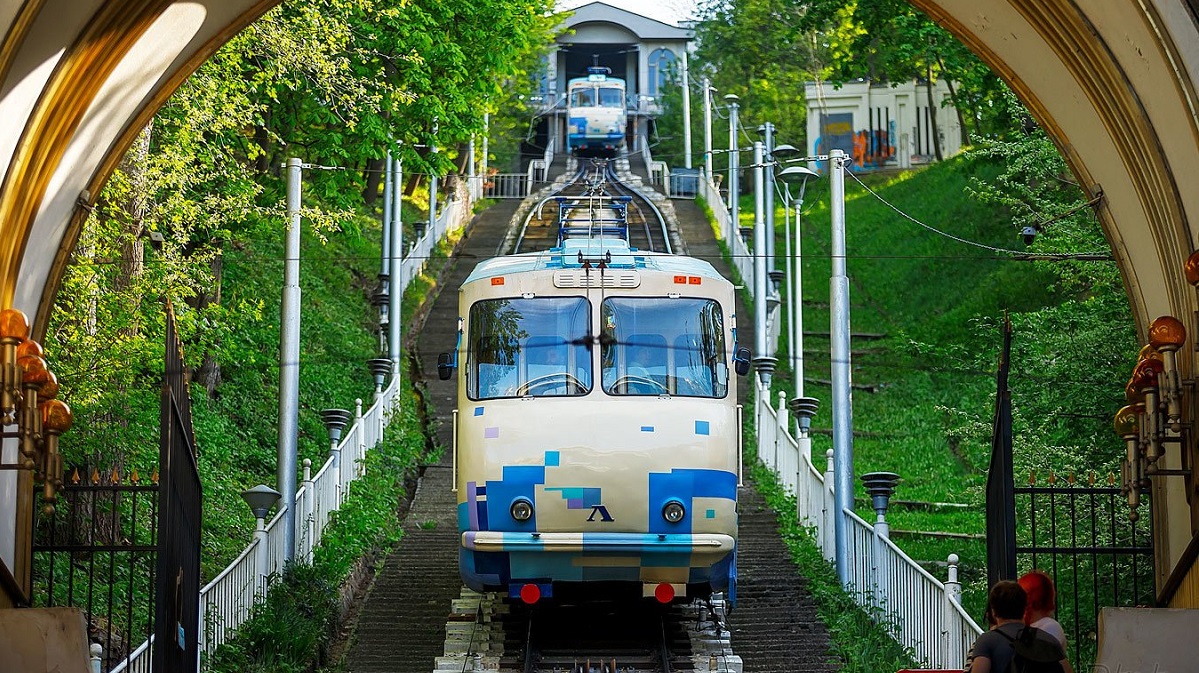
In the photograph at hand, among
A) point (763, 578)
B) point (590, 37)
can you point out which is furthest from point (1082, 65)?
point (590, 37)

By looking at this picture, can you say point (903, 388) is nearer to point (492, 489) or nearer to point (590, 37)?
point (492, 489)

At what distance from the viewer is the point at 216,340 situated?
1030 inches

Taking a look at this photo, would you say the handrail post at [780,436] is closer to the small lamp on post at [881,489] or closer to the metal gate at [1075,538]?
the metal gate at [1075,538]

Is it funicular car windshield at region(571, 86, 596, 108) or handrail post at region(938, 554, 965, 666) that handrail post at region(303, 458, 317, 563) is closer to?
handrail post at region(938, 554, 965, 666)

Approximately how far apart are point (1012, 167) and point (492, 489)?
1058 centimetres

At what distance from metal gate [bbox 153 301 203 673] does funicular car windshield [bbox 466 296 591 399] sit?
5422mm

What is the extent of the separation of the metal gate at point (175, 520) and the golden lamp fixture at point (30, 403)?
36.3 inches

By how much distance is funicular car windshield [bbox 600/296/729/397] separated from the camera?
1680 centimetres

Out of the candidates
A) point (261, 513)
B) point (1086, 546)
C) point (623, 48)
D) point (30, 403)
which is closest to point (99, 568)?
point (261, 513)

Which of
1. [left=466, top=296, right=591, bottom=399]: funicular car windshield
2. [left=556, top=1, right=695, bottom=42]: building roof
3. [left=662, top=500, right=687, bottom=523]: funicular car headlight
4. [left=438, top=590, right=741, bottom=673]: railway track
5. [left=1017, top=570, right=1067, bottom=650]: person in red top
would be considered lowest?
[left=438, top=590, right=741, bottom=673]: railway track

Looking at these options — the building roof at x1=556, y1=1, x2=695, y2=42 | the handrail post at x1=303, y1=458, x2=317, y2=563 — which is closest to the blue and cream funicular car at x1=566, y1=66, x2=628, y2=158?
the building roof at x1=556, y1=1, x2=695, y2=42

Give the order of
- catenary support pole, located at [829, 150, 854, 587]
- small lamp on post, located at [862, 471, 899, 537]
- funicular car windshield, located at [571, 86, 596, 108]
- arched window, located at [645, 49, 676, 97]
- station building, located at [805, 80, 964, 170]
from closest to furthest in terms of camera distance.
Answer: small lamp on post, located at [862, 471, 899, 537] → catenary support pole, located at [829, 150, 854, 587] → station building, located at [805, 80, 964, 170] → funicular car windshield, located at [571, 86, 596, 108] → arched window, located at [645, 49, 676, 97]

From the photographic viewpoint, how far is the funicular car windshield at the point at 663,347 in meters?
16.8

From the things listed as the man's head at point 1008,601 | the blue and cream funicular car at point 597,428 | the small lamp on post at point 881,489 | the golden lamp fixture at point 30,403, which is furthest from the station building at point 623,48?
the man's head at point 1008,601
